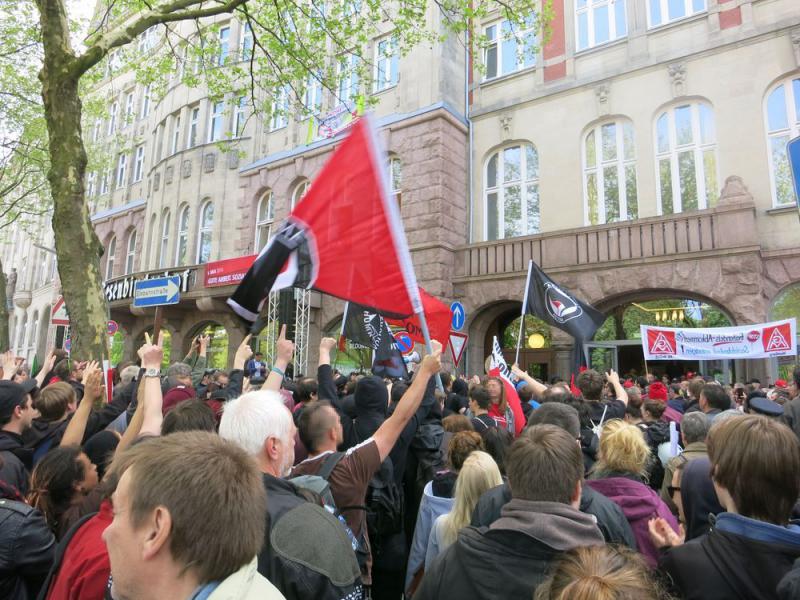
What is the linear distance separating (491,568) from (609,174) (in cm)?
1408

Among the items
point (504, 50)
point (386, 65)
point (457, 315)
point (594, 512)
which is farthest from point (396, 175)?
point (594, 512)

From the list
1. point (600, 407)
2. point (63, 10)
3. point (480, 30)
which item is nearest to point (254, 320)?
point (600, 407)

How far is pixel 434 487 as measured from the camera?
3.45 meters

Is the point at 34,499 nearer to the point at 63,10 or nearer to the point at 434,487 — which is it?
the point at 434,487

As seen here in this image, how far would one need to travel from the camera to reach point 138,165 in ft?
90.1

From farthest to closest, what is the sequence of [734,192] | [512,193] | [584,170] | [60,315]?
1. [512,193]
2. [584,170]
3. [734,192]
4. [60,315]

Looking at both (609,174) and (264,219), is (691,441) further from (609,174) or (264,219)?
(264,219)

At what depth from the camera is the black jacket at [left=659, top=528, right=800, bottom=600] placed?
1.66 m

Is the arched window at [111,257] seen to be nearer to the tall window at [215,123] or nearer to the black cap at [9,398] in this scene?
the tall window at [215,123]

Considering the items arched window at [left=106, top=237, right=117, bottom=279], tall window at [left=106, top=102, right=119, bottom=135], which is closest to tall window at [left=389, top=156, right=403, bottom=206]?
arched window at [left=106, top=237, right=117, bottom=279]

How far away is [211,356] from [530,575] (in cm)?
2039

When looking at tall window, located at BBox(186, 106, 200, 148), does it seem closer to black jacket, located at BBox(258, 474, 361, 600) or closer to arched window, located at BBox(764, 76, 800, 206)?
arched window, located at BBox(764, 76, 800, 206)

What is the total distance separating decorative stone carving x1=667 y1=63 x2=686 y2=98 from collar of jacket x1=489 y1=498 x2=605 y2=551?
46.4ft

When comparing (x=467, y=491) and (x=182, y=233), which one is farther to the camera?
(x=182, y=233)
